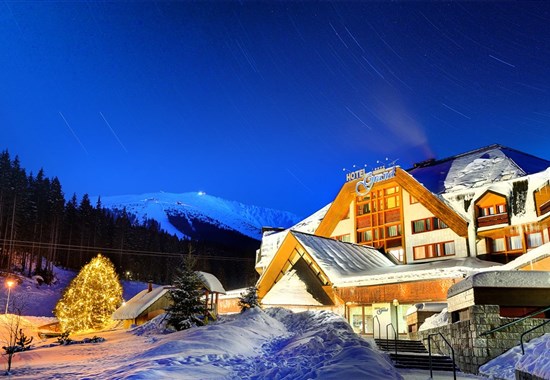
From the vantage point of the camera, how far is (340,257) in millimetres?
29234

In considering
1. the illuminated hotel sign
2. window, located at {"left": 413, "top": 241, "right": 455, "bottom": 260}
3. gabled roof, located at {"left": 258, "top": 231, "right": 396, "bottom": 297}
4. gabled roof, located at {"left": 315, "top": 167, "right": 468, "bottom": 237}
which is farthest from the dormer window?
the illuminated hotel sign

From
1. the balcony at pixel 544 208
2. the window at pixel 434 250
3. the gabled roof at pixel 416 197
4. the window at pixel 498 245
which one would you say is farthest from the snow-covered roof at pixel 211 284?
the balcony at pixel 544 208

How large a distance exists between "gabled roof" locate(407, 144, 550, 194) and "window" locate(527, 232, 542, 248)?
4.11m

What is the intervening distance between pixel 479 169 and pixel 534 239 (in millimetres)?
7629

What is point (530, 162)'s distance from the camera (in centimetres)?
3256

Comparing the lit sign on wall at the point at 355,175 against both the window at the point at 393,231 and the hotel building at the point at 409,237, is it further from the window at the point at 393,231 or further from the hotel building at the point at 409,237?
the window at the point at 393,231

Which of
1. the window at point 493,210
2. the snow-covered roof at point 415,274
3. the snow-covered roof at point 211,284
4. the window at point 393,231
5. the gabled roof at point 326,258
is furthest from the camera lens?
the window at point 393,231

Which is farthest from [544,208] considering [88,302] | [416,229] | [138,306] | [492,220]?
[88,302]

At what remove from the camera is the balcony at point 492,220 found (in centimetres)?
2824

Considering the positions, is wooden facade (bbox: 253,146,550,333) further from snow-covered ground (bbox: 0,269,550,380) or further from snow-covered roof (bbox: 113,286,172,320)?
snow-covered ground (bbox: 0,269,550,380)

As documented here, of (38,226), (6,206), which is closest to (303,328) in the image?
(6,206)

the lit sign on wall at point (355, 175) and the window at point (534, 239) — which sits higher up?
the lit sign on wall at point (355, 175)

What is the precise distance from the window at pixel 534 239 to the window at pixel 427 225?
17.3ft

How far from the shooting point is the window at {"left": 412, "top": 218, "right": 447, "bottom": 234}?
3180cm
